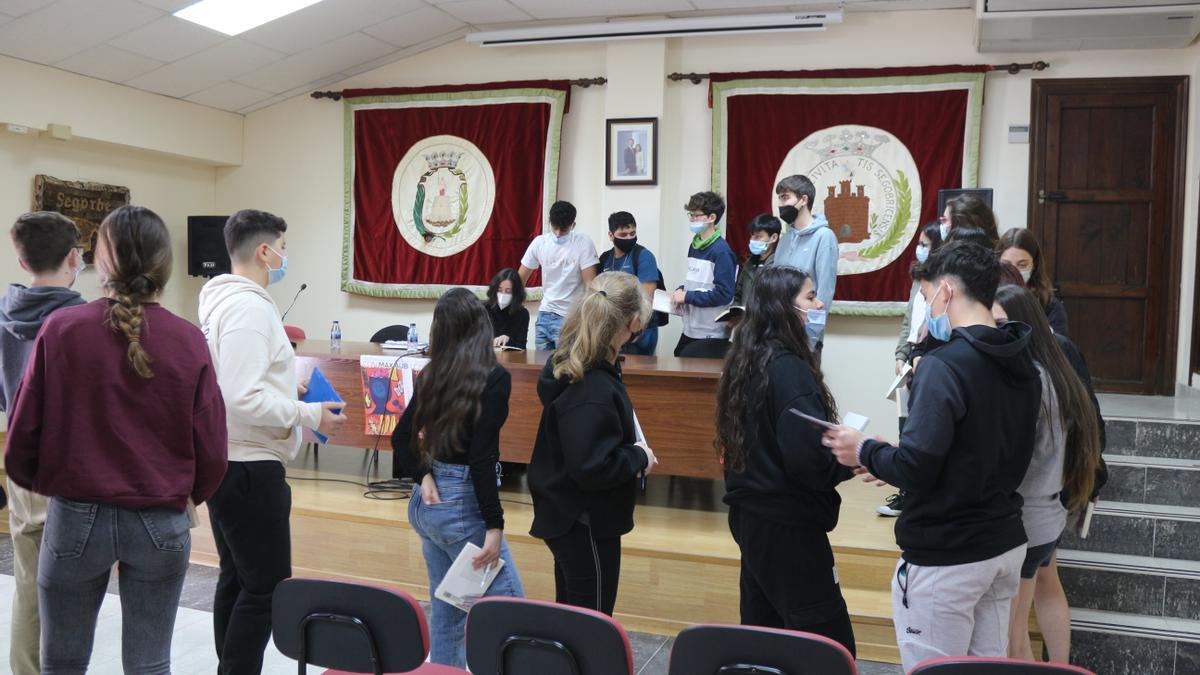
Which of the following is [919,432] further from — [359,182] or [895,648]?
[359,182]

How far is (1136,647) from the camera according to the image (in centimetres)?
349

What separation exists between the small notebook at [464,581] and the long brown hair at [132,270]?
990 millimetres

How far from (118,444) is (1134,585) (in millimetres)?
3667

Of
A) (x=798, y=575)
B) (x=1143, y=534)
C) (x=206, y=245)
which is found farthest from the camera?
(x=206, y=245)

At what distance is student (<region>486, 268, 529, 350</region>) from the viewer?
5562mm

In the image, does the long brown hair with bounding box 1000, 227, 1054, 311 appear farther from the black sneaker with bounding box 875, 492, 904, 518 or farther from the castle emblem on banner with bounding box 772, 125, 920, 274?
the castle emblem on banner with bounding box 772, 125, 920, 274

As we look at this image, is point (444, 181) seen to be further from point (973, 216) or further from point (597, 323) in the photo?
point (597, 323)

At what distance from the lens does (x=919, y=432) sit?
2.06 metres

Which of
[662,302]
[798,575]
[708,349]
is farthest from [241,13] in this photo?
[798,575]

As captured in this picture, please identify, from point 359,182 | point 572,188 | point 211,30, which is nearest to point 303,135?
point 359,182

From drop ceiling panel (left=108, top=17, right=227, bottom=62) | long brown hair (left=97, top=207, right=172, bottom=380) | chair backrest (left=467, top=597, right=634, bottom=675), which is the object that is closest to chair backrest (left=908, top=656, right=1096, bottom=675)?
chair backrest (left=467, top=597, right=634, bottom=675)

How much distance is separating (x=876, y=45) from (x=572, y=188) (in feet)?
7.90

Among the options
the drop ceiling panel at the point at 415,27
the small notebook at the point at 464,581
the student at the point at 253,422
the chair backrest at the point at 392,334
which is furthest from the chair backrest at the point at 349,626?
the drop ceiling panel at the point at 415,27

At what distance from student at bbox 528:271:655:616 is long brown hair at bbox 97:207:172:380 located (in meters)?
0.99
